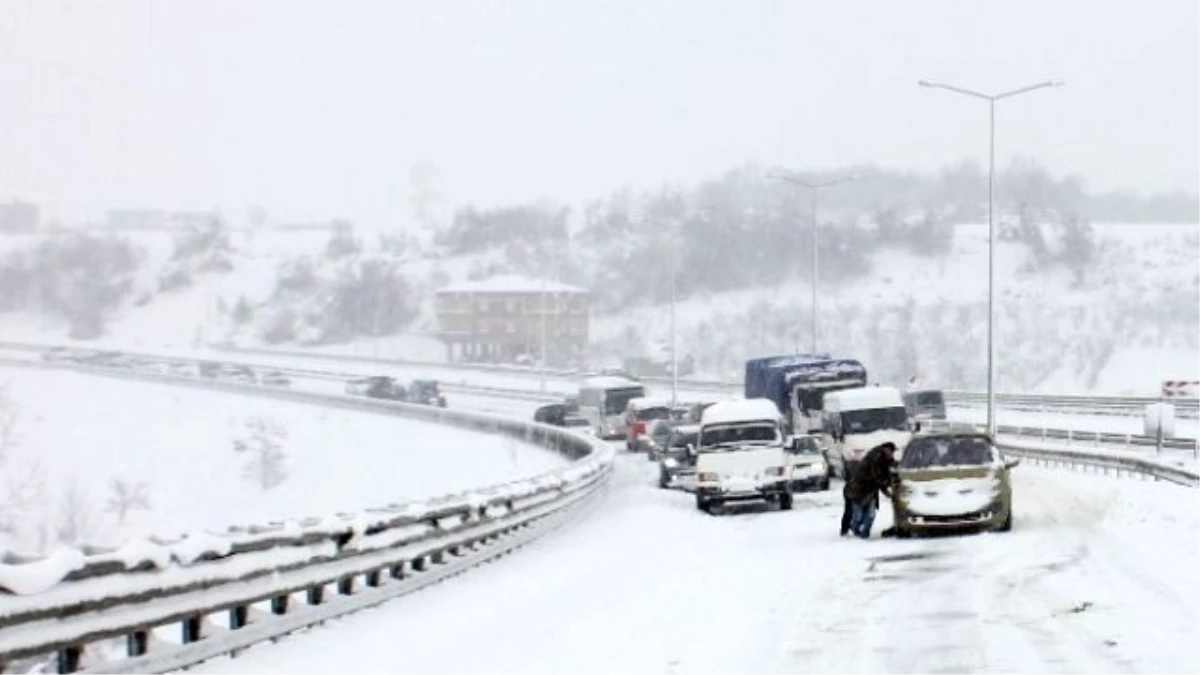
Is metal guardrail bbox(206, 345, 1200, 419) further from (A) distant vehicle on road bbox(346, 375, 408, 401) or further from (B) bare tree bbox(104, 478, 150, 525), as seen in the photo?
(B) bare tree bbox(104, 478, 150, 525)

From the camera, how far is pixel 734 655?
12.8 meters

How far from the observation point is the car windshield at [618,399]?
67312 mm

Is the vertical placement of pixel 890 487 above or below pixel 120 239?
below

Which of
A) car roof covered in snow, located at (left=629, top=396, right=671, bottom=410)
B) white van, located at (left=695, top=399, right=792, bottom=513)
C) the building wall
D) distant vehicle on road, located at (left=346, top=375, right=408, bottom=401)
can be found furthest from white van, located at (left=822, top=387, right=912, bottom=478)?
the building wall

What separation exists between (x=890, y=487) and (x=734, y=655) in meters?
13.6

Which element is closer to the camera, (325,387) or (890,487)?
(890,487)

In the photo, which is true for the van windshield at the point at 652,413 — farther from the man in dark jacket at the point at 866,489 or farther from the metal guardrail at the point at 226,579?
the metal guardrail at the point at 226,579

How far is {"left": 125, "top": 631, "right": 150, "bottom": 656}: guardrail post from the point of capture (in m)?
11.4

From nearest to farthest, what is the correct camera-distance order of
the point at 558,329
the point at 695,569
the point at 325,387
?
the point at 695,569 → the point at 325,387 → the point at 558,329

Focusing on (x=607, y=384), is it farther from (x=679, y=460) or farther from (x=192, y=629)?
(x=192, y=629)

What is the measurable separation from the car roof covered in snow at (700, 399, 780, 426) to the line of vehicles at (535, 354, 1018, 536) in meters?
0.02

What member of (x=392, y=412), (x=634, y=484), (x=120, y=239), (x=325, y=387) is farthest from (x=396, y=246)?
(x=634, y=484)

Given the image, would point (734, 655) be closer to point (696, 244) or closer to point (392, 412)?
point (392, 412)

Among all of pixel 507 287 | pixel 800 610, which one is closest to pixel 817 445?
pixel 800 610
